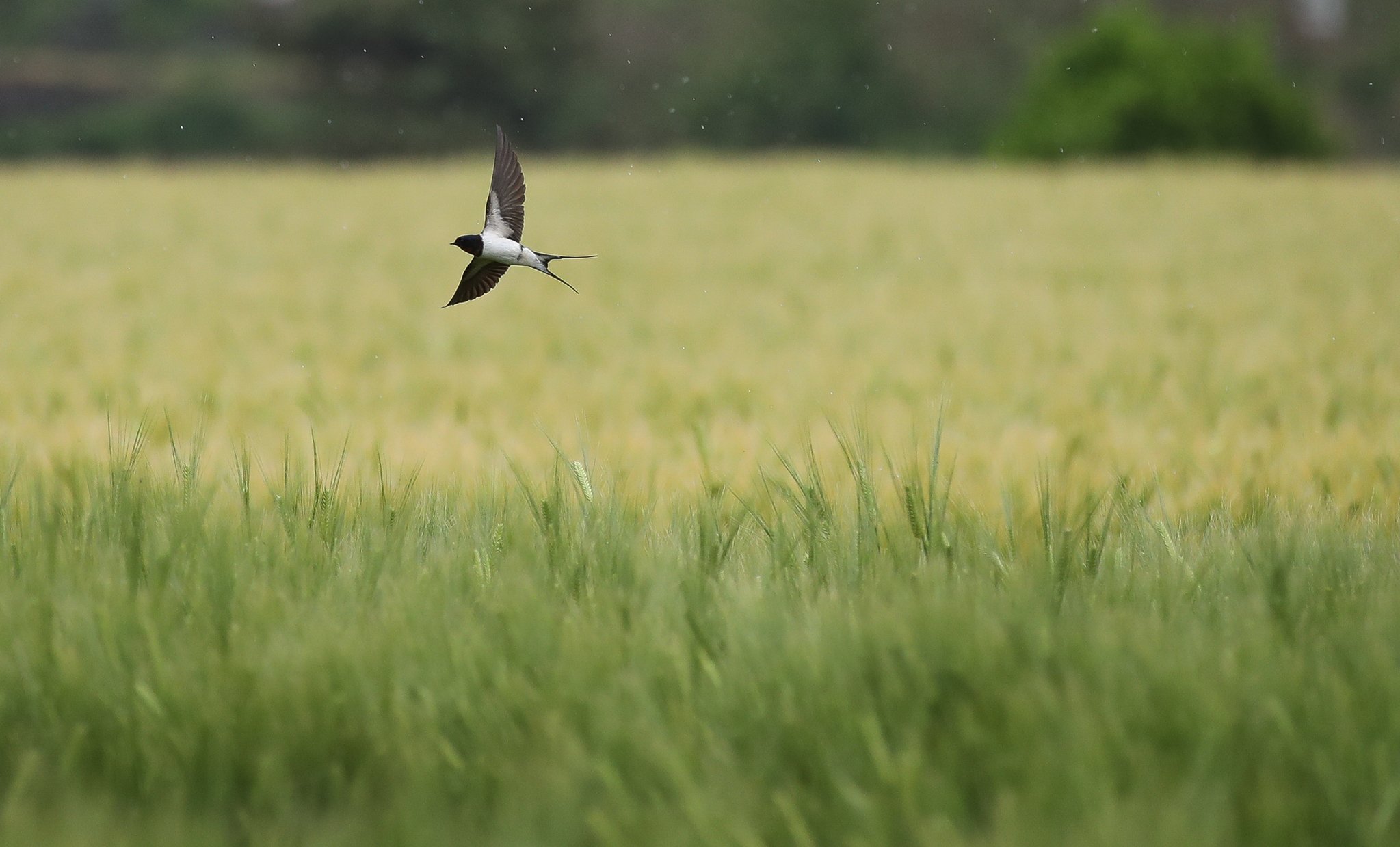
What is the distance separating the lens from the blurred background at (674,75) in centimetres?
1898

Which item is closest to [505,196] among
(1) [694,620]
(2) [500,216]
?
(2) [500,216]

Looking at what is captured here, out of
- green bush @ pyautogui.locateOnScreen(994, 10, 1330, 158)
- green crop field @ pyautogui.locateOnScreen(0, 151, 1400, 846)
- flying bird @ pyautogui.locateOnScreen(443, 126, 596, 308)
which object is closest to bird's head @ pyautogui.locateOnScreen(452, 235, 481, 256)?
flying bird @ pyautogui.locateOnScreen(443, 126, 596, 308)

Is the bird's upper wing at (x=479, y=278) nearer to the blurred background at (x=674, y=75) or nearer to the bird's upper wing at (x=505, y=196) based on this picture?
the bird's upper wing at (x=505, y=196)

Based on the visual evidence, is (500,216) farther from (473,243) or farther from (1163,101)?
(1163,101)

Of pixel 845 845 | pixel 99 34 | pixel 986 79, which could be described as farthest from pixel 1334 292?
pixel 99 34

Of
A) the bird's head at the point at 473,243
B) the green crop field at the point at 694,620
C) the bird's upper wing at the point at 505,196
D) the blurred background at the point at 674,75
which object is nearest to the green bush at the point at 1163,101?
the blurred background at the point at 674,75

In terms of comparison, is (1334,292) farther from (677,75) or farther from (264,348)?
(677,75)

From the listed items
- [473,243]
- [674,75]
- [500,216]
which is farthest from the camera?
[674,75]

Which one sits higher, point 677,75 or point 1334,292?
point 677,75

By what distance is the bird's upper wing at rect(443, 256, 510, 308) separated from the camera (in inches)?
60.6

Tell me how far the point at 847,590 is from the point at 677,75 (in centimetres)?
2933

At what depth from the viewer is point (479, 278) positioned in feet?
5.11

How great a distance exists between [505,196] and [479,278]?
10 cm

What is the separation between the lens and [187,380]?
4.43 m
